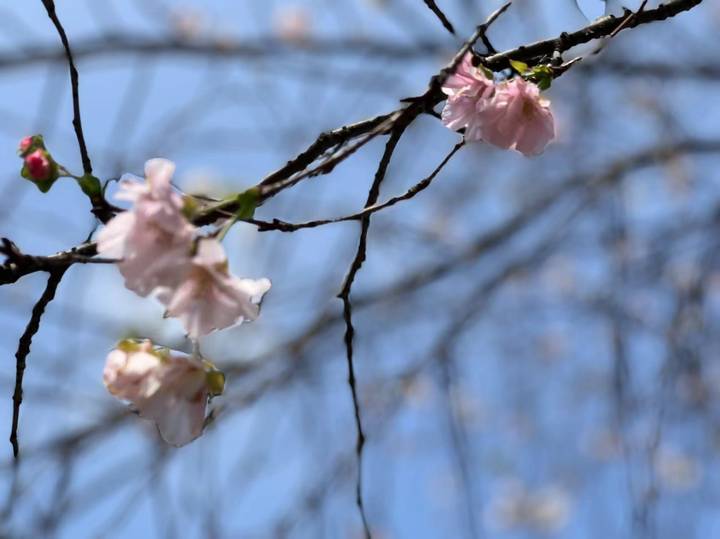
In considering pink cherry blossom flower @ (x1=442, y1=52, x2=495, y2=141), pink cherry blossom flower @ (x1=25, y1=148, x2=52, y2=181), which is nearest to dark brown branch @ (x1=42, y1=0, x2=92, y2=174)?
pink cherry blossom flower @ (x1=25, y1=148, x2=52, y2=181)

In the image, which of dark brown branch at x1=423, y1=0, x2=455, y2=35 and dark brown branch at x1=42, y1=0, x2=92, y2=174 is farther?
dark brown branch at x1=423, y1=0, x2=455, y2=35

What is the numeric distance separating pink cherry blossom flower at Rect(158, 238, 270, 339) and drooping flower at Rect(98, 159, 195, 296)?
0.01 meters

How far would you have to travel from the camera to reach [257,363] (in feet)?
7.95

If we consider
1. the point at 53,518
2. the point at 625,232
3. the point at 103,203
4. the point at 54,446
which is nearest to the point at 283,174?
the point at 103,203

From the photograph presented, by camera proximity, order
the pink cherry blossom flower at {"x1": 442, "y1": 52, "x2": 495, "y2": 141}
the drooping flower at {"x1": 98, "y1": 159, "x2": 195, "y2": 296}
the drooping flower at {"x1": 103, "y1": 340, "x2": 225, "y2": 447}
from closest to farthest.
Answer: the drooping flower at {"x1": 98, "y1": 159, "x2": 195, "y2": 296} < the drooping flower at {"x1": 103, "y1": 340, "x2": 225, "y2": 447} < the pink cherry blossom flower at {"x1": 442, "y1": 52, "x2": 495, "y2": 141}

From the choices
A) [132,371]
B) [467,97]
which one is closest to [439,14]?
[467,97]

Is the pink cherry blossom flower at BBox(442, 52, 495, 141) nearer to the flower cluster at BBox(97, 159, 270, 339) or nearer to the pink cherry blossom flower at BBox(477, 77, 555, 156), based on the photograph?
the pink cherry blossom flower at BBox(477, 77, 555, 156)

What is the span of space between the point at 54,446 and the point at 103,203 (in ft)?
5.16

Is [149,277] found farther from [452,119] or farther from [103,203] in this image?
[452,119]

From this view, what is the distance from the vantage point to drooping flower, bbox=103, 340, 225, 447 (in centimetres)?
79

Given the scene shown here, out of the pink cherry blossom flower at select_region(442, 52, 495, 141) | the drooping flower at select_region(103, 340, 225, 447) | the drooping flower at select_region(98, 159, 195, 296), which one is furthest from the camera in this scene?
the pink cherry blossom flower at select_region(442, 52, 495, 141)

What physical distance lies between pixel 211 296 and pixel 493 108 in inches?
15.1

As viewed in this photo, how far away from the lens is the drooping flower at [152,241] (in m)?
0.69

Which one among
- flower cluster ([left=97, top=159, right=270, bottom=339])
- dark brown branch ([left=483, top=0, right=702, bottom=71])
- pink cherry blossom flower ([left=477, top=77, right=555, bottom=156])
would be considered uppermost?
dark brown branch ([left=483, top=0, right=702, bottom=71])
